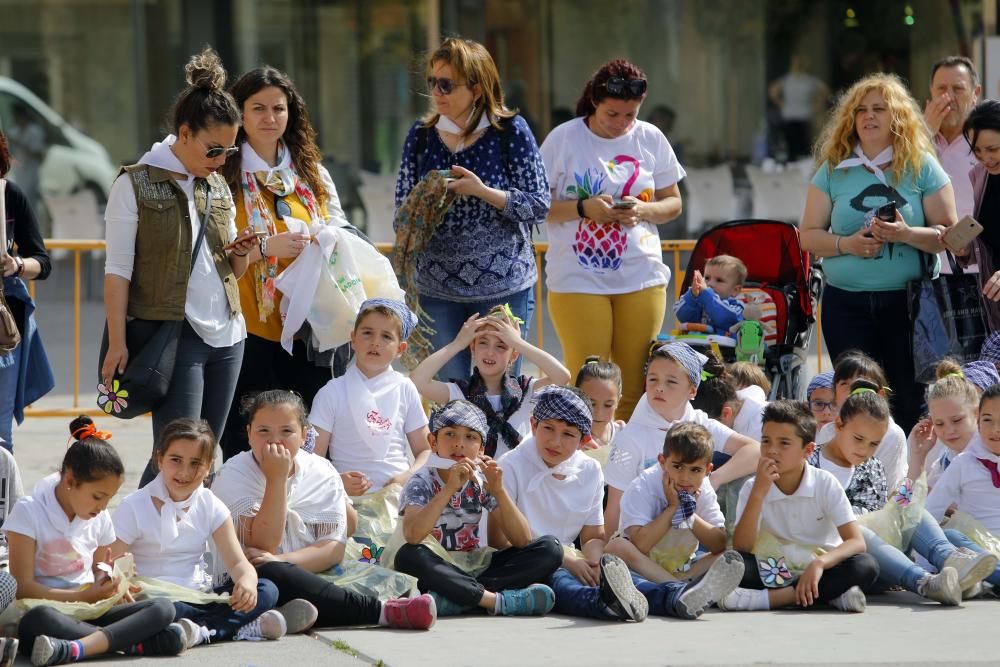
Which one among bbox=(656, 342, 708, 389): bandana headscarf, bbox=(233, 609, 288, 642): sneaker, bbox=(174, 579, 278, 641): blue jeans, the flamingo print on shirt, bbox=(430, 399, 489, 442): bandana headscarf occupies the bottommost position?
bbox=(233, 609, 288, 642): sneaker

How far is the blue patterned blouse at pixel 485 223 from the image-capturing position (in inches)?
293

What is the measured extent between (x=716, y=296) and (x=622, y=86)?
1.19 m

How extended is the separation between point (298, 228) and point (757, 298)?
8.05 ft

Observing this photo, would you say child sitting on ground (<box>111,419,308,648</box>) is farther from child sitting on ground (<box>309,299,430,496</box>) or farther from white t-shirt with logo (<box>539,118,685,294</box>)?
white t-shirt with logo (<box>539,118,685,294</box>)

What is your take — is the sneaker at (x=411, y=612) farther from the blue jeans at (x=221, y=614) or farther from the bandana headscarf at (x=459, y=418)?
the bandana headscarf at (x=459, y=418)

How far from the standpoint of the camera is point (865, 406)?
6.69 m

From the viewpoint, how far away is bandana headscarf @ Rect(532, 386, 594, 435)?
6.50 metres

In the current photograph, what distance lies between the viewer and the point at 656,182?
8008 mm

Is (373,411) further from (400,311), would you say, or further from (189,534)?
(189,534)

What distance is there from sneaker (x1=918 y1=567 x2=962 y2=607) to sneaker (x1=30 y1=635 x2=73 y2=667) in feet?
10.3

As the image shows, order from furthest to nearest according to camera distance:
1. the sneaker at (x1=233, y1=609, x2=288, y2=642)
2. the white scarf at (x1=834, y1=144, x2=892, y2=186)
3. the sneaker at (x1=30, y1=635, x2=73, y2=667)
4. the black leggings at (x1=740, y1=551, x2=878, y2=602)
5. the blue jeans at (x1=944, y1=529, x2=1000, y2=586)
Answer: the white scarf at (x1=834, y1=144, x2=892, y2=186), the blue jeans at (x1=944, y1=529, x2=1000, y2=586), the black leggings at (x1=740, y1=551, x2=878, y2=602), the sneaker at (x1=233, y1=609, x2=288, y2=642), the sneaker at (x1=30, y1=635, x2=73, y2=667)

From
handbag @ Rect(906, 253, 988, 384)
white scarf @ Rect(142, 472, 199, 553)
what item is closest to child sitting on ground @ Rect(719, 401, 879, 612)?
handbag @ Rect(906, 253, 988, 384)

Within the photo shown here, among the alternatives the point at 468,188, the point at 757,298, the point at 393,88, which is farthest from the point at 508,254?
the point at 393,88

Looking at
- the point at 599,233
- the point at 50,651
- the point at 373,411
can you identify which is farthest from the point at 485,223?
the point at 50,651
